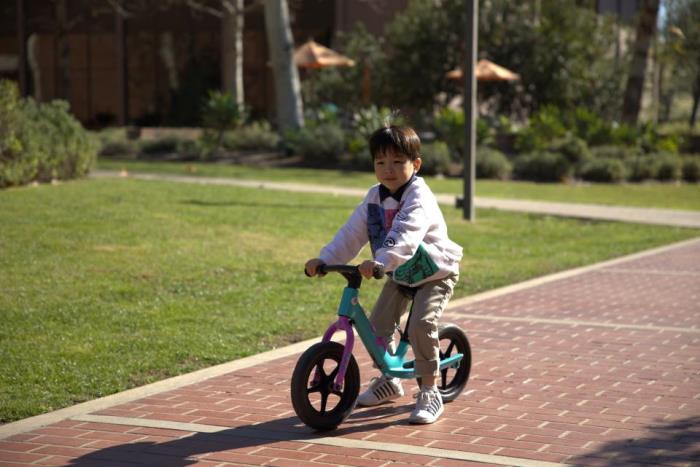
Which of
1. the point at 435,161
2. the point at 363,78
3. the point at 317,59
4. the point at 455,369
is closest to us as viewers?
the point at 455,369

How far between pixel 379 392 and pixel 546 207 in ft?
41.5

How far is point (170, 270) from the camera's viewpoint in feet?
36.6

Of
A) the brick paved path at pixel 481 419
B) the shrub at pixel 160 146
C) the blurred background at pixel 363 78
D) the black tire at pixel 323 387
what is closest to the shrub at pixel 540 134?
the blurred background at pixel 363 78

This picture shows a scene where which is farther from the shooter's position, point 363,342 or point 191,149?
point 191,149

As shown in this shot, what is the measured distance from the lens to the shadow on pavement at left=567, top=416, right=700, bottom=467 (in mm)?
5484

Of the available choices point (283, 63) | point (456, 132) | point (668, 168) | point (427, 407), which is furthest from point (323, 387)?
point (283, 63)

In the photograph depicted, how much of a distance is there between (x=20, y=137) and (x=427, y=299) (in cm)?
1152

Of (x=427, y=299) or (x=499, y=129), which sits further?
(x=499, y=129)

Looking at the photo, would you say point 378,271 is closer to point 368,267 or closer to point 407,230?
point 368,267

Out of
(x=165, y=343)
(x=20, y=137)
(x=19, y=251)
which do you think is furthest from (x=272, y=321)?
(x=20, y=137)

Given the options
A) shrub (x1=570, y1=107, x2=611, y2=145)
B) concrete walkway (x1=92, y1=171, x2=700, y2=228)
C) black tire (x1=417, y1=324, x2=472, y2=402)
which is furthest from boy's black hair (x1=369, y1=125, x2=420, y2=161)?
shrub (x1=570, y1=107, x2=611, y2=145)

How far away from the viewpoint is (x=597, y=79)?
3562 centimetres

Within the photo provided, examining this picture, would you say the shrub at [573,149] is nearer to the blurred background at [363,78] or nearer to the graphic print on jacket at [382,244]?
the blurred background at [363,78]

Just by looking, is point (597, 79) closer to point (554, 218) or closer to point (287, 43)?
point (287, 43)
